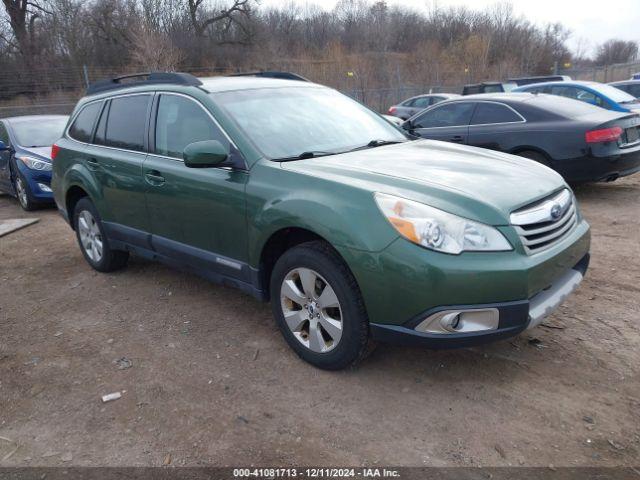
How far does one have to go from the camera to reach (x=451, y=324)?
2639mm

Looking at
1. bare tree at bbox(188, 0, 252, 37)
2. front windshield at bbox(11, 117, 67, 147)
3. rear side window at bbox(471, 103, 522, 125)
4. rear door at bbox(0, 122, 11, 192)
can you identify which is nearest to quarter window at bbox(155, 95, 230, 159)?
rear side window at bbox(471, 103, 522, 125)

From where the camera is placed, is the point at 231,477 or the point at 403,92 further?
the point at 403,92

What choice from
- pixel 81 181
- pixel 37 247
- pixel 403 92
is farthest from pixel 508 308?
pixel 403 92

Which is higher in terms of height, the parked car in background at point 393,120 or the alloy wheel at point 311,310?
the parked car in background at point 393,120

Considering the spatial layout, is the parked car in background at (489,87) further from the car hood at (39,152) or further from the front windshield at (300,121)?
the front windshield at (300,121)

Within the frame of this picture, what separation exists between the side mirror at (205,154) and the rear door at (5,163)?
6.93 meters

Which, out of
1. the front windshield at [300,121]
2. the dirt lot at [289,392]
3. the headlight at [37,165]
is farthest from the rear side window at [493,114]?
the headlight at [37,165]

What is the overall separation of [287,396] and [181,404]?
61 cm

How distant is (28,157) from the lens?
26.6ft

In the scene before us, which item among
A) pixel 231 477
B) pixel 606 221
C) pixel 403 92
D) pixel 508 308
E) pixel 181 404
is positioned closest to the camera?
pixel 231 477

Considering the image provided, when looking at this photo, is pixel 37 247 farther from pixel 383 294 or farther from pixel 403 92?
pixel 403 92

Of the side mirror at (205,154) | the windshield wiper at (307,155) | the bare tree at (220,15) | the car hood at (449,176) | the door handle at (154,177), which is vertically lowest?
the door handle at (154,177)

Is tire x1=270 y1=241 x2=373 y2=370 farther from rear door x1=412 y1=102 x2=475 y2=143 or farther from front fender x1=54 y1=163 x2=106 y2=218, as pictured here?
rear door x1=412 y1=102 x2=475 y2=143

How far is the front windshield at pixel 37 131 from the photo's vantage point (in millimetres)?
8555
